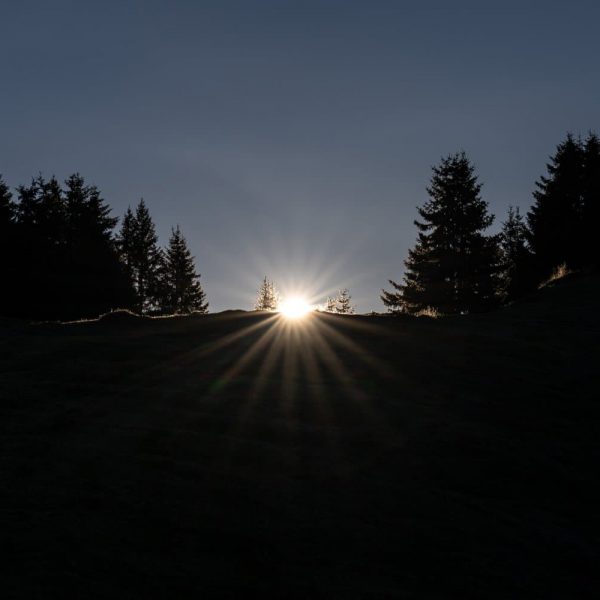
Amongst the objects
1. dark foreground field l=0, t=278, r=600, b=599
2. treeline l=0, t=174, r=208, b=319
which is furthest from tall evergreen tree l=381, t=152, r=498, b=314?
dark foreground field l=0, t=278, r=600, b=599

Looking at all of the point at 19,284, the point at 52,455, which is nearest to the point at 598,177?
the point at 19,284

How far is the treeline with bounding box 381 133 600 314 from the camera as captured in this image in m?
39.8

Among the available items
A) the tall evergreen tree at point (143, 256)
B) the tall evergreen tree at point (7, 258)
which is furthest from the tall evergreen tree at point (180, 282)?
the tall evergreen tree at point (7, 258)

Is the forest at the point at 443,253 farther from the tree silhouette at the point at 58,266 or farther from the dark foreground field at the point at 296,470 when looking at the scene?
the dark foreground field at the point at 296,470

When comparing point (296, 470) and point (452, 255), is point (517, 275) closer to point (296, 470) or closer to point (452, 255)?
point (452, 255)

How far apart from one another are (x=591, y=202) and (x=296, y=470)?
133ft

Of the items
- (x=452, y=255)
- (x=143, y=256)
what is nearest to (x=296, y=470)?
(x=452, y=255)

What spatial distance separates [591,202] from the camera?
4131 cm

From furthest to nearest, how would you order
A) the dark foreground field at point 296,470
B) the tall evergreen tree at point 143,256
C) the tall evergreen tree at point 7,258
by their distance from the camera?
the tall evergreen tree at point 143,256, the tall evergreen tree at point 7,258, the dark foreground field at point 296,470

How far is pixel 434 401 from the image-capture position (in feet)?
27.7

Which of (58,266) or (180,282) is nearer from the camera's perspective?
(58,266)

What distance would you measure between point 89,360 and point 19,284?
33.1 meters

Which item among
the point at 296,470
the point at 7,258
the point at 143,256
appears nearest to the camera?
the point at 296,470

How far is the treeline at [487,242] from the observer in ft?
131
